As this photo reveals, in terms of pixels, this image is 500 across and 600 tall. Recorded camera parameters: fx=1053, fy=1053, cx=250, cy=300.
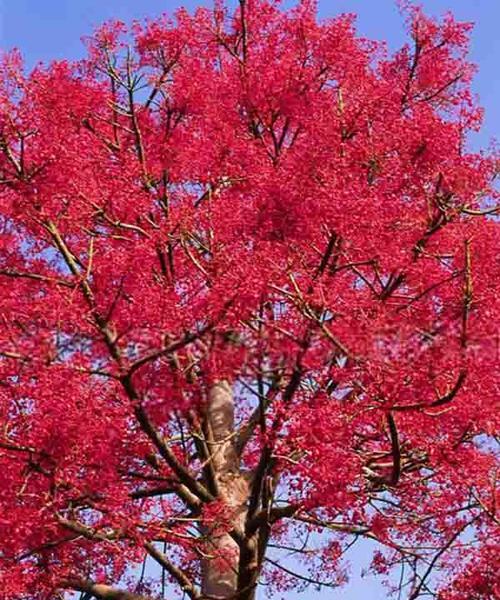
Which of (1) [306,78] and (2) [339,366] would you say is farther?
(1) [306,78]

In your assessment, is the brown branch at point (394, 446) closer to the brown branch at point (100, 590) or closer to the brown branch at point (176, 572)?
the brown branch at point (176, 572)

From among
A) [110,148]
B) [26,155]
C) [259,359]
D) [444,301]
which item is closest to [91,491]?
[259,359]

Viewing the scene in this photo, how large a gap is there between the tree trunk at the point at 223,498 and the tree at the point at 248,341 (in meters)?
0.03

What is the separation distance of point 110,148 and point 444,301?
16.3 ft

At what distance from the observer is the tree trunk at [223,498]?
424 inches

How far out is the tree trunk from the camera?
10.8 meters

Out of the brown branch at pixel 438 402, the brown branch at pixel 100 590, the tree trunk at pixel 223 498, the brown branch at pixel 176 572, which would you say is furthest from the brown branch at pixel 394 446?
the brown branch at pixel 100 590

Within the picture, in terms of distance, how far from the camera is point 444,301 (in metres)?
11.2

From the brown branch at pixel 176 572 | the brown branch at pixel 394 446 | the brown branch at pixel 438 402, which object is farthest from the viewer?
the brown branch at pixel 176 572

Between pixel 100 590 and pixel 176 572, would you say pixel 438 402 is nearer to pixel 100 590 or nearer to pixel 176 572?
pixel 176 572

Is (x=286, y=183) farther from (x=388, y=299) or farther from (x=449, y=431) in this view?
(x=449, y=431)

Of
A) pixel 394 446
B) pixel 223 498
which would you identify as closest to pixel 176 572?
pixel 223 498

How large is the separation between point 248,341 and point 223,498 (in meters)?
1.99

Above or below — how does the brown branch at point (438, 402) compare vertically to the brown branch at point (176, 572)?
above
